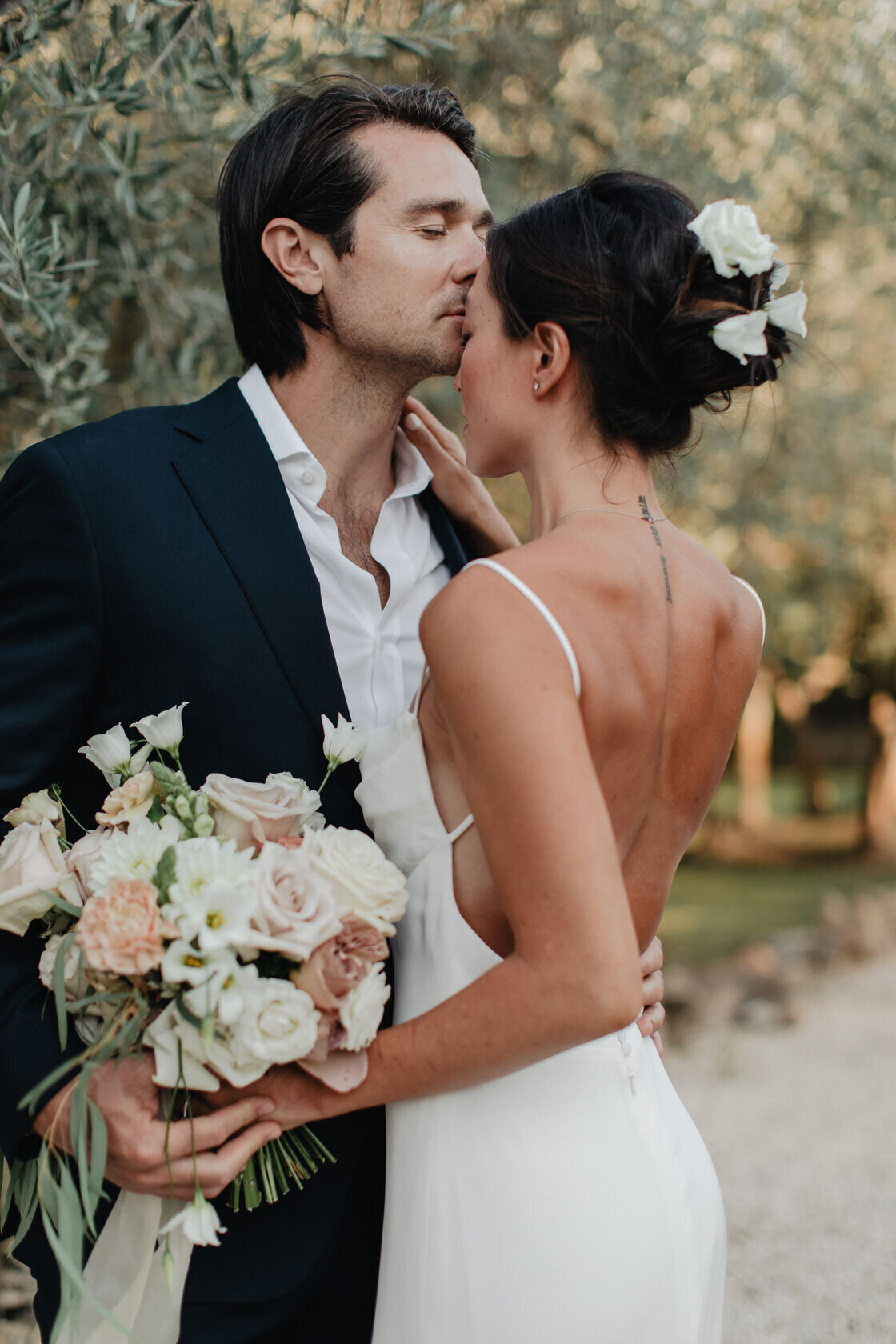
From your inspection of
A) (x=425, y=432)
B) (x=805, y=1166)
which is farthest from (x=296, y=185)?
(x=805, y=1166)

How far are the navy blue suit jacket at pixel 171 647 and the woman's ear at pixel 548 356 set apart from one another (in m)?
0.54

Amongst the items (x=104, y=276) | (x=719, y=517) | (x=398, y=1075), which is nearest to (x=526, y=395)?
(x=398, y=1075)

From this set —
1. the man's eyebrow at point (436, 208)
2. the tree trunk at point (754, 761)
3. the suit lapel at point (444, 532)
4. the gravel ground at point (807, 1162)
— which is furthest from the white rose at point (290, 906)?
the tree trunk at point (754, 761)

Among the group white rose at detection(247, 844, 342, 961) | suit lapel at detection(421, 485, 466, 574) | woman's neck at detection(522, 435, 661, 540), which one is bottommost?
suit lapel at detection(421, 485, 466, 574)

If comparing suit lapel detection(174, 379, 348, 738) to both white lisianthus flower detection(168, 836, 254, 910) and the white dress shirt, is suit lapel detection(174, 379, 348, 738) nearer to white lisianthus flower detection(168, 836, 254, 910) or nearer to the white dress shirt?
the white dress shirt

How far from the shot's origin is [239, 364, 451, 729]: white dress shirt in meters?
2.27

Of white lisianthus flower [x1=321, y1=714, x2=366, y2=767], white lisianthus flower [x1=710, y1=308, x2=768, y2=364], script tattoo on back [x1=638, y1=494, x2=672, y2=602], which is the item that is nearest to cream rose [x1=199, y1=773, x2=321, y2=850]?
white lisianthus flower [x1=321, y1=714, x2=366, y2=767]

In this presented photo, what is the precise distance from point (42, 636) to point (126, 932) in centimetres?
64

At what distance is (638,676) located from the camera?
1629 mm

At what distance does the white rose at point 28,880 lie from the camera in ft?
5.39

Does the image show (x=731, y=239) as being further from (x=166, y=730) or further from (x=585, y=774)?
(x=166, y=730)

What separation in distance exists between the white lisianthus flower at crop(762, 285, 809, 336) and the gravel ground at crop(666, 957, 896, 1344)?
4.47 metres

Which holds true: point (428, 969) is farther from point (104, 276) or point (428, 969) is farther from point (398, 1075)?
point (104, 276)

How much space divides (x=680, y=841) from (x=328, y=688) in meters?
0.66
